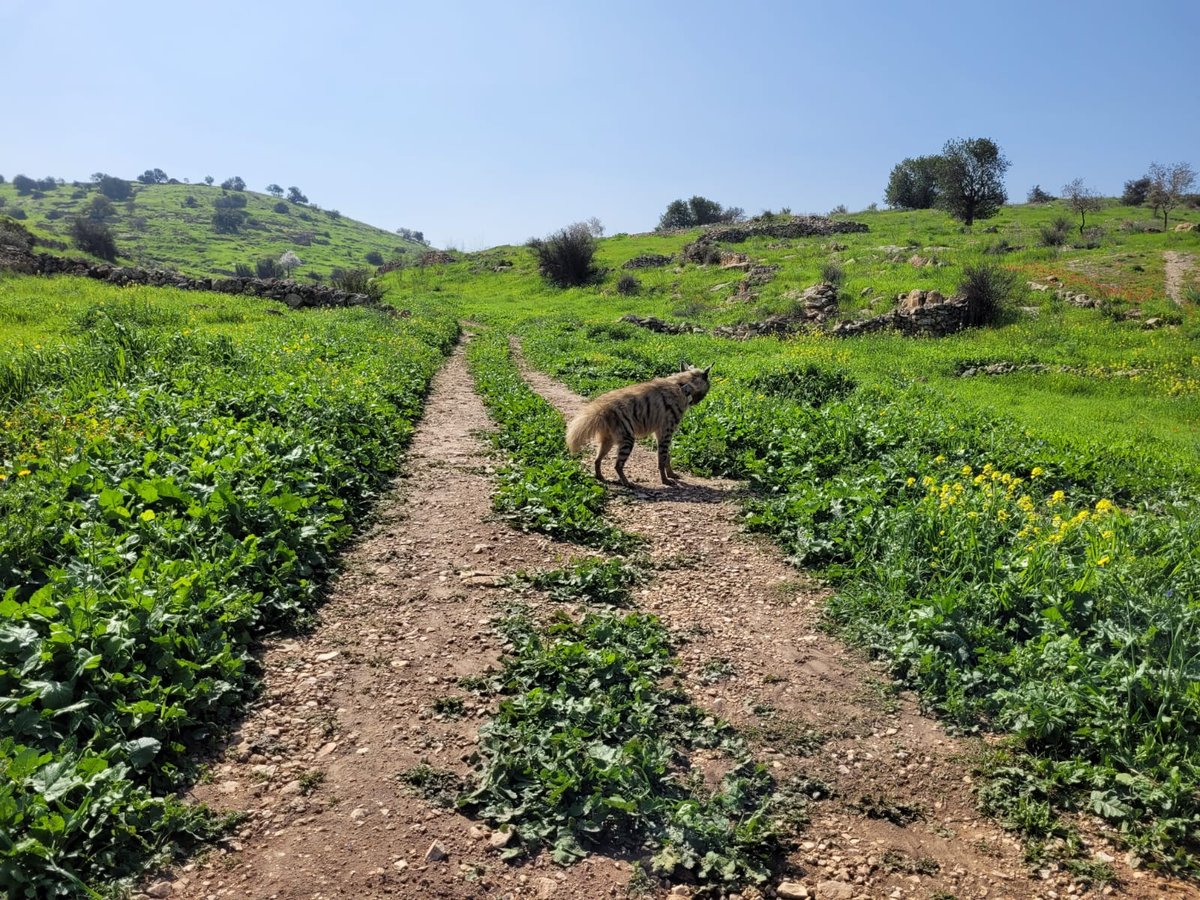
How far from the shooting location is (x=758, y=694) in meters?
5.35

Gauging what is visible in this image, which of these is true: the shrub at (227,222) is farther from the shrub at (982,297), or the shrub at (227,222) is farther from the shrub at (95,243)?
the shrub at (982,297)

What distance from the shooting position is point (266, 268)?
88062 millimetres

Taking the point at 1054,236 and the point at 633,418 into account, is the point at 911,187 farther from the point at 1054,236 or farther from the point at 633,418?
the point at 633,418

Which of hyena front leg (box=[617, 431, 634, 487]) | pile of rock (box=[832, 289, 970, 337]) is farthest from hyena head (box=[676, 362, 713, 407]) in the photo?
pile of rock (box=[832, 289, 970, 337])

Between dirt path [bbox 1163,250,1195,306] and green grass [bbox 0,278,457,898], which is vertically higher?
dirt path [bbox 1163,250,1195,306]

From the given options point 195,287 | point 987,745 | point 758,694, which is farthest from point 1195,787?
point 195,287

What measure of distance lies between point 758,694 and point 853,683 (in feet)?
2.72

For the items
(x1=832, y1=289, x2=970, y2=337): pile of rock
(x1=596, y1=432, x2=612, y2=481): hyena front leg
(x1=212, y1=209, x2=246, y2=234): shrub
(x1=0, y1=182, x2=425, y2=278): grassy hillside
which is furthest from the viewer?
(x1=212, y1=209, x2=246, y2=234): shrub

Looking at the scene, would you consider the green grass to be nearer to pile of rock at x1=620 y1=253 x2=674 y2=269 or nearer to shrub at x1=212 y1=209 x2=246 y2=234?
pile of rock at x1=620 y1=253 x2=674 y2=269

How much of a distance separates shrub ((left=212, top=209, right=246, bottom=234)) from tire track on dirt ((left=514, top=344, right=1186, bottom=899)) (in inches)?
5860

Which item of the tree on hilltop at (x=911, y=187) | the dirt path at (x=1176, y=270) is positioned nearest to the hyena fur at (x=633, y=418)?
the dirt path at (x=1176, y=270)

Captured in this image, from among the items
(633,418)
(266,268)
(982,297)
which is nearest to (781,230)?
(982,297)

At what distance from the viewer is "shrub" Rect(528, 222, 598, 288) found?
52.9 metres

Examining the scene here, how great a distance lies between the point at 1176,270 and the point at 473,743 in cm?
4038
